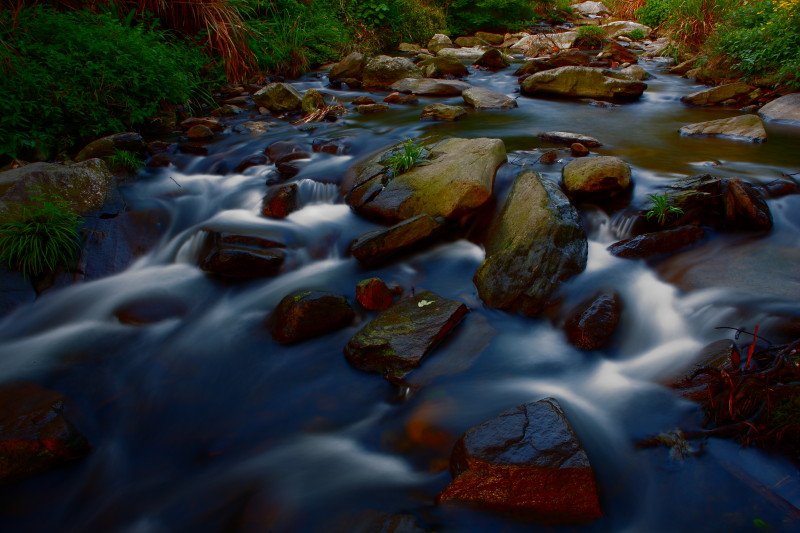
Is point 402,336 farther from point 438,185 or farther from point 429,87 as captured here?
point 429,87

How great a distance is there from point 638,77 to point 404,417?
31.1 feet

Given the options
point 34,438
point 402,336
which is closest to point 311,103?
point 402,336

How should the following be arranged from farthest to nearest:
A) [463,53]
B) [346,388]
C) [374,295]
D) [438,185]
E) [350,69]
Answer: [463,53] < [350,69] < [438,185] < [374,295] < [346,388]

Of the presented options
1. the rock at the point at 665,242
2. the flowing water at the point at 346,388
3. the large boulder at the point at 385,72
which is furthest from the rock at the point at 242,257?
the large boulder at the point at 385,72

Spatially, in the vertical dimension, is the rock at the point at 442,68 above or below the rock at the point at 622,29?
below

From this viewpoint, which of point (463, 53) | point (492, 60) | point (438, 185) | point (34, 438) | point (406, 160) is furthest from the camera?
point (463, 53)

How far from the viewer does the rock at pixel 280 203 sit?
15.7 ft

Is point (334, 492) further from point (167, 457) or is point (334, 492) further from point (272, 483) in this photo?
point (167, 457)

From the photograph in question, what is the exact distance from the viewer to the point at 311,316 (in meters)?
3.31

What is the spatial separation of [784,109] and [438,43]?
31.9 ft

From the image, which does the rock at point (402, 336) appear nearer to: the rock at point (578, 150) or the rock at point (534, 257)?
the rock at point (534, 257)

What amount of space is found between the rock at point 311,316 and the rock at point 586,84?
672cm

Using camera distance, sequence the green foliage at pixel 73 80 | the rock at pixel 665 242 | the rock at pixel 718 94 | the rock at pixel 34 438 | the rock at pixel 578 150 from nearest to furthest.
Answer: the rock at pixel 34 438, the rock at pixel 665 242, the green foliage at pixel 73 80, the rock at pixel 578 150, the rock at pixel 718 94

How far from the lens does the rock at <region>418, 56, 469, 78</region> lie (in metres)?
10.2
